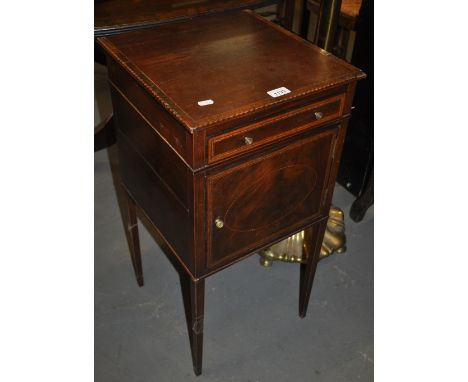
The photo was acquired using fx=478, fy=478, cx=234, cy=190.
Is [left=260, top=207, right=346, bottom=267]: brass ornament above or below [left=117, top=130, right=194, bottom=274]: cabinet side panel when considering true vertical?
below

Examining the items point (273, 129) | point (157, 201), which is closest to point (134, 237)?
point (157, 201)

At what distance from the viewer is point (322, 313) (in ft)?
5.72

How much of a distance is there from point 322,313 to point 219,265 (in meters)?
0.68

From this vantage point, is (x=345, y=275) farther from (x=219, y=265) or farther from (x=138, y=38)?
(x=138, y=38)

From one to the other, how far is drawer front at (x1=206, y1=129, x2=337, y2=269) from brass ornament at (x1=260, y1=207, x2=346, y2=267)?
58 cm

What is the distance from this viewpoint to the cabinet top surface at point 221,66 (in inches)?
39.4

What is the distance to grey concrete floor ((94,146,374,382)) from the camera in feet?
5.11

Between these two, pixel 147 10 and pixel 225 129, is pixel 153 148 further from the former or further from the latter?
pixel 147 10

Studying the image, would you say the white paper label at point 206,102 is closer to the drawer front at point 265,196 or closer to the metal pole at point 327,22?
the drawer front at point 265,196

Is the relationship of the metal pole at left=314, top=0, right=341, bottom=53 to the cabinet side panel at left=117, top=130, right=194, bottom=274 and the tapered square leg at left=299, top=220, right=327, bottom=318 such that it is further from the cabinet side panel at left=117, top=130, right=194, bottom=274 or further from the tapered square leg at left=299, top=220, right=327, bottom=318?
the cabinet side panel at left=117, top=130, right=194, bottom=274

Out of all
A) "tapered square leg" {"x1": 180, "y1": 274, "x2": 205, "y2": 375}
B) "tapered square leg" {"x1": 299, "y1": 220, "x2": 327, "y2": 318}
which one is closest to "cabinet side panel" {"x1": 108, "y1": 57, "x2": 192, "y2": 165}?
"tapered square leg" {"x1": 180, "y1": 274, "x2": 205, "y2": 375}

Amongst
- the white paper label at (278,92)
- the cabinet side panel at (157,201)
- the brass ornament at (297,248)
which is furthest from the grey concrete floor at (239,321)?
the white paper label at (278,92)

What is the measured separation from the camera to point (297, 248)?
1.92 m

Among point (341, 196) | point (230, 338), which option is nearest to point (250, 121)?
point (230, 338)
